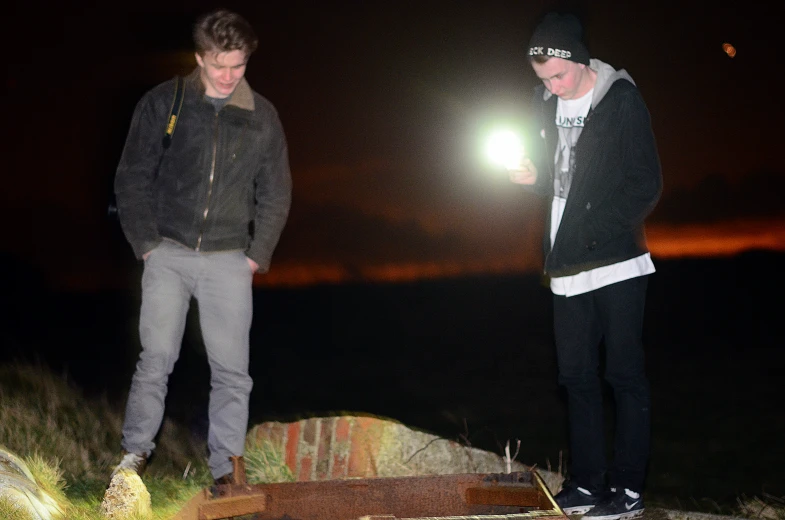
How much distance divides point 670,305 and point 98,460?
1948 cm

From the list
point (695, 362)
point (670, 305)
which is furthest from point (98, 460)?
point (670, 305)

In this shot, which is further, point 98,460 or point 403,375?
point 403,375

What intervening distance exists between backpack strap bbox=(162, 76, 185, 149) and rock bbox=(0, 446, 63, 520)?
1.59 m

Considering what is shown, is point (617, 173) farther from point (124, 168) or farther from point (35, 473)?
point (35, 473)

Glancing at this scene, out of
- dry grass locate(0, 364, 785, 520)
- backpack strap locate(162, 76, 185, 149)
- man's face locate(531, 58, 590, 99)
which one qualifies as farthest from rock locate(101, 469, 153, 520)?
man's face locate(531, 58, 590, 99)

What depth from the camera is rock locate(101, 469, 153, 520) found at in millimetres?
3855

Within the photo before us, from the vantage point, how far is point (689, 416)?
11.8 metres

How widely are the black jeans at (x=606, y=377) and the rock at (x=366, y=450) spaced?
1658mm

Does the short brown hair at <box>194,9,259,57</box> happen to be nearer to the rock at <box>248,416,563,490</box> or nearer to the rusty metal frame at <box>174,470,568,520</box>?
the rusty metal frame at <box>174,470,568,520</box>

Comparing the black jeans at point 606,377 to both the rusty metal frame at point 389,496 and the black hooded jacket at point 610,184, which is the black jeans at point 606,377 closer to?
the black hooded jacket at point 610,184

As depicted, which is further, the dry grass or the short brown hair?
the dry grass

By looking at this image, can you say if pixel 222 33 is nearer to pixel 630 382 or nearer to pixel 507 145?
pixel 507 145

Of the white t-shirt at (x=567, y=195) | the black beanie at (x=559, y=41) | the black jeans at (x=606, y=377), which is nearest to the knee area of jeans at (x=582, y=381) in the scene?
the black jeans at (x=606, y=377)

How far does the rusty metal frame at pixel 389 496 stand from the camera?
11.7ft
